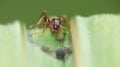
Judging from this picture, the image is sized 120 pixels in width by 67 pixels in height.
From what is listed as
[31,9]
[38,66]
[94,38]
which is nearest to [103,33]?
[94,38]

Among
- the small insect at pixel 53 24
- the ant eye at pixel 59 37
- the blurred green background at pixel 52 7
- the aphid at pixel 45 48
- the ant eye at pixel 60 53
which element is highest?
the blurred green background at pixel 52 7

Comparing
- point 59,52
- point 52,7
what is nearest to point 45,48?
point 59,52

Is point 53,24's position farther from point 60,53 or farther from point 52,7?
point 52,7

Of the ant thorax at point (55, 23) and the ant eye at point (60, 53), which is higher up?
the ant thorax at point (55, 23)

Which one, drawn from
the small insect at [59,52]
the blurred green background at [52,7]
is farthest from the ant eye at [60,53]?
the blurred green background at [52,7]

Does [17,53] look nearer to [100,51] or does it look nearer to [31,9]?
[100,51]

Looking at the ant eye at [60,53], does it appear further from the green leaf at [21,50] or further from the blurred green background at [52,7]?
the blurred green background at [52,7]
